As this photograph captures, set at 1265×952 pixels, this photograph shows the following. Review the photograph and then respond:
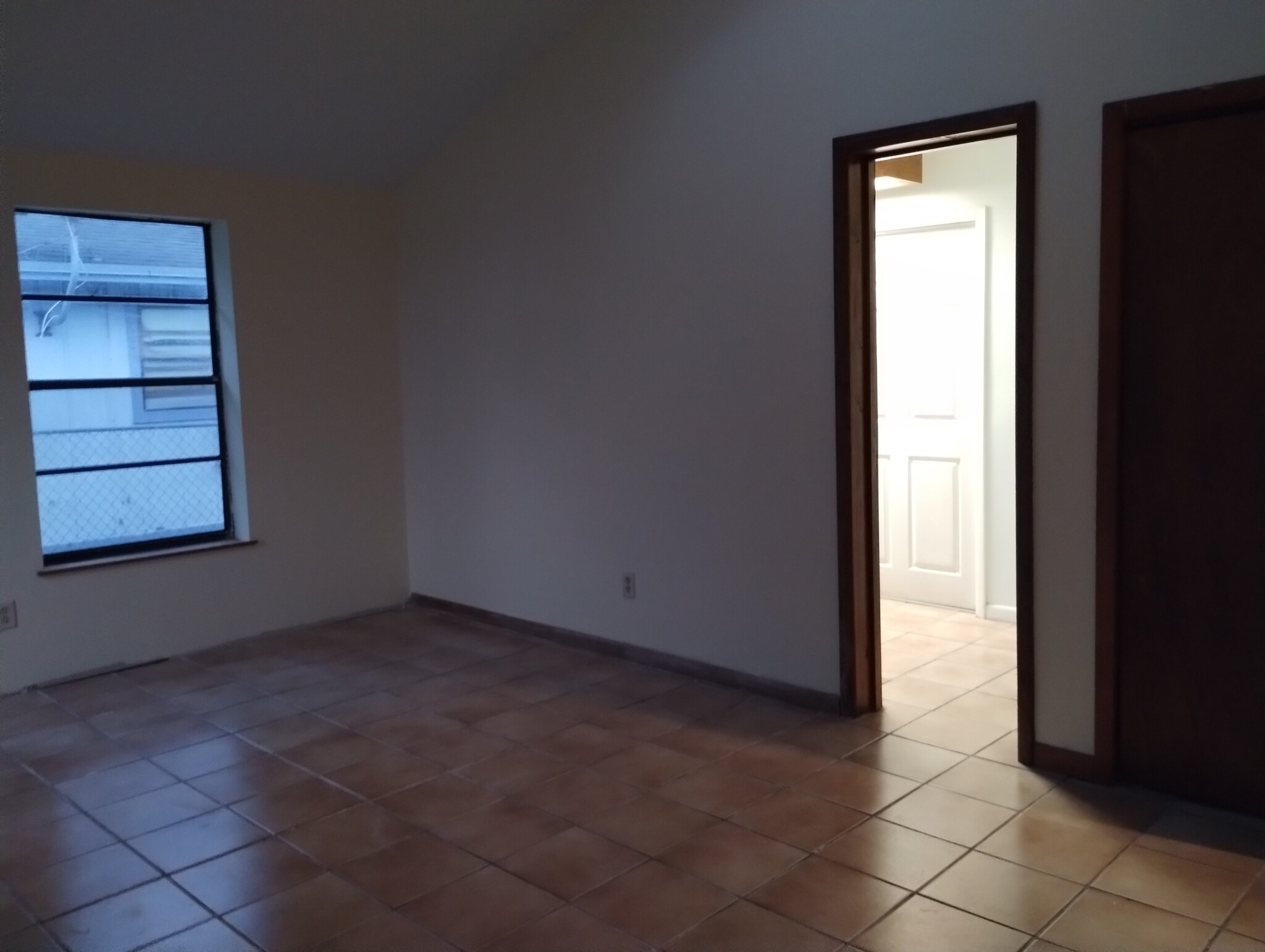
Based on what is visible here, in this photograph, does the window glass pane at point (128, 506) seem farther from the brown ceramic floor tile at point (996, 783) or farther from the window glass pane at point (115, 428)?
the brown ceramic floor tile at point (996, 783)

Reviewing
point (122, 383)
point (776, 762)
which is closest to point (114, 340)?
point (122, 383)

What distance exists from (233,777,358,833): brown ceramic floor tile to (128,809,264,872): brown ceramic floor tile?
0.05 m

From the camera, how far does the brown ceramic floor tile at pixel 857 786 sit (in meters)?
3.09

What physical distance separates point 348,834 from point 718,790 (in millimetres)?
1120

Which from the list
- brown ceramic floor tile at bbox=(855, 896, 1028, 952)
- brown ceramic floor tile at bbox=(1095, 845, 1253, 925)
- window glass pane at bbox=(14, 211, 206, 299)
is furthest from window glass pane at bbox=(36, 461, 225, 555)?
brown ceramic floor tile at bbox=(1095, 845, 1253, 925)

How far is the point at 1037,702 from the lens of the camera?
10.7 feet

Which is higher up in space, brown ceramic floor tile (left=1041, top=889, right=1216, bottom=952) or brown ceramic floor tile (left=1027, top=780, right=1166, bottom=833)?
brown ceramic floor tile (left=1027, top=780, right=1166, bottom=833)

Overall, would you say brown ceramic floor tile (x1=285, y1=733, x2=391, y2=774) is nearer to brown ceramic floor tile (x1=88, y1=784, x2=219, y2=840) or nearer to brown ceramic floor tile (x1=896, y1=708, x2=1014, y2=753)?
brown ceramic floor tile (x1=88, y1=784, x2=219, y2=840)

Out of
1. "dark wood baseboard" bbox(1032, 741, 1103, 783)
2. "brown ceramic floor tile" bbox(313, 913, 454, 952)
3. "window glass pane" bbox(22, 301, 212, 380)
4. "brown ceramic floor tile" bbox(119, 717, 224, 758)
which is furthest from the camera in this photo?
"window glass pane" bbox(22, 301, 212, 380)

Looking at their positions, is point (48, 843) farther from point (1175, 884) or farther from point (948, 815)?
point (1175, 884)

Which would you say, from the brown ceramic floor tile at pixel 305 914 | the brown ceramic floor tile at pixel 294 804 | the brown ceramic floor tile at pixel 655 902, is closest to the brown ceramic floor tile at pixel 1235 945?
the brown ceramic floor tile at pixel 655 902

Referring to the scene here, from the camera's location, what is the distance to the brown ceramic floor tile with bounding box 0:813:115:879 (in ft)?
9.31

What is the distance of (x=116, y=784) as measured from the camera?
3.36m

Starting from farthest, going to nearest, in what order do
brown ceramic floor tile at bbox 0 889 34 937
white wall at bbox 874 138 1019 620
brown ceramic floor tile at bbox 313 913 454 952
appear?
white wall at bbox 874 138 1019 620, brown ceramic floor tile at bbox 0 889 34 937, brown ceramic floor tile at bbox 313 913 454 952
